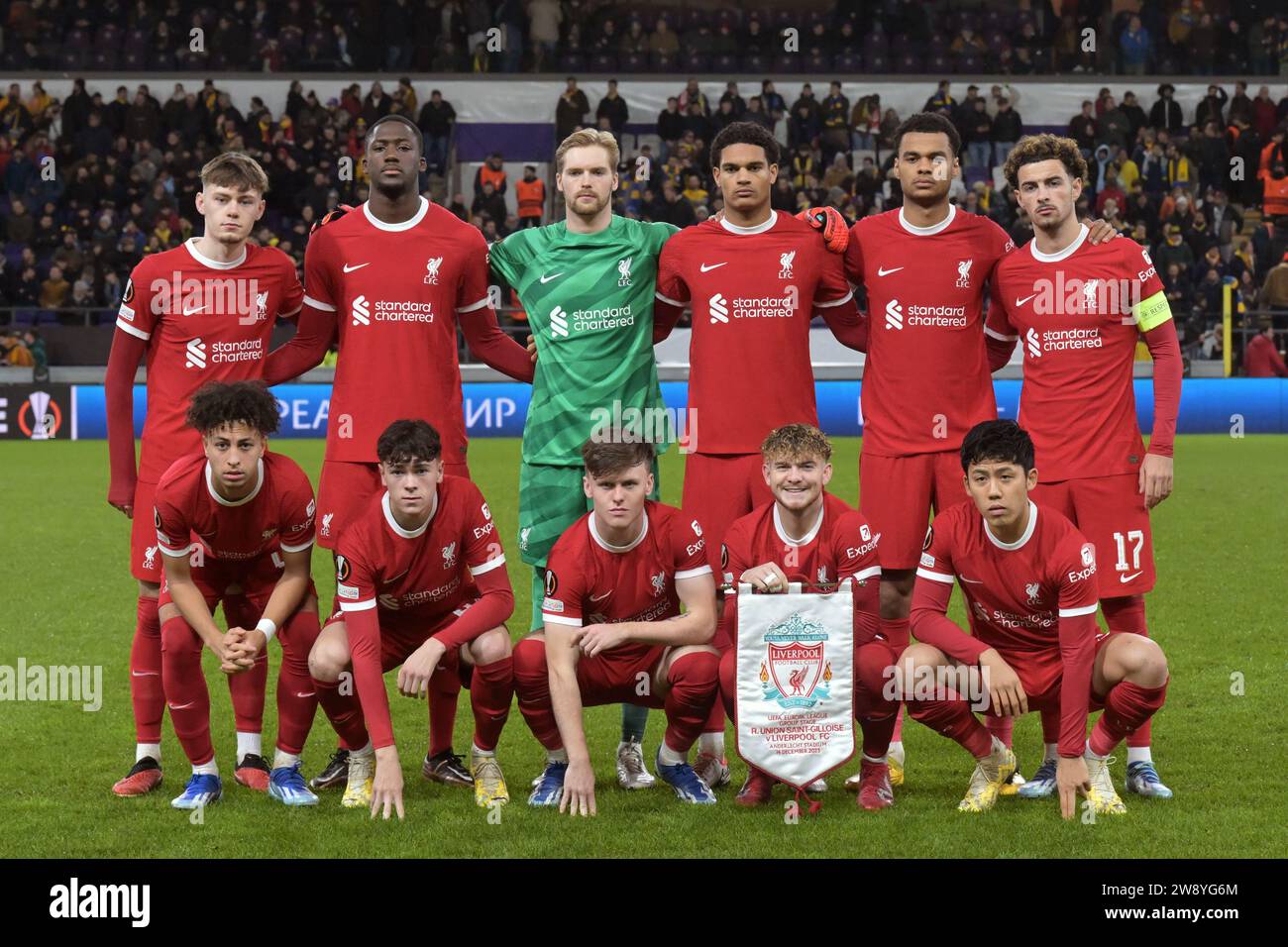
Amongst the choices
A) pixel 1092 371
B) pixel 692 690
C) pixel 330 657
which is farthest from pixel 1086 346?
pixel 330 657

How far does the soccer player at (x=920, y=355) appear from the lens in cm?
Answer: 584

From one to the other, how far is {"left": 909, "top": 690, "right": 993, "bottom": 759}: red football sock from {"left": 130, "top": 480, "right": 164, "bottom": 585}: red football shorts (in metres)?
2.70

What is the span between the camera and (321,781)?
18.4ft

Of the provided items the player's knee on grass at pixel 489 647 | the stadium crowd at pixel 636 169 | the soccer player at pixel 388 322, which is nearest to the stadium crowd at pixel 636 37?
the stadium crowd at pixel 636 169

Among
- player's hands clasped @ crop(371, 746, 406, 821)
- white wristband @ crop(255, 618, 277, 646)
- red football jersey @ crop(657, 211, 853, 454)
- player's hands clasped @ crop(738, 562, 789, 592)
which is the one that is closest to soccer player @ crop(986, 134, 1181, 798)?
red football jersey @ crop(657, 211, 853, 454)

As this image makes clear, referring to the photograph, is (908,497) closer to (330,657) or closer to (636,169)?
(330,657)

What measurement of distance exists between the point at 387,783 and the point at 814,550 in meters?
1.59

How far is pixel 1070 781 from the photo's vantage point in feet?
16.2

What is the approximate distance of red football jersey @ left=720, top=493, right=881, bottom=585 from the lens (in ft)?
17.4

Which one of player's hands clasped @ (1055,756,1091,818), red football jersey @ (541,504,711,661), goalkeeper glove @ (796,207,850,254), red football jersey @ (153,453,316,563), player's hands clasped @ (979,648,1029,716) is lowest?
player's hands clasped @ (1055,756,1091,818)

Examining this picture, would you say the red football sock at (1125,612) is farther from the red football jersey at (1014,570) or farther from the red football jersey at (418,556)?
the red football jersey at (418,556)

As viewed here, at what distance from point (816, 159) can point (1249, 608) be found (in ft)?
56.8

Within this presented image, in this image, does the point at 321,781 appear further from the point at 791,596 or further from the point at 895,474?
the point at 895,474

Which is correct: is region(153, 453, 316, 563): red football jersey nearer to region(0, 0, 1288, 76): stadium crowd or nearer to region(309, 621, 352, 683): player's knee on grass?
region(309, 621, 352, 683): player's knee on grass
